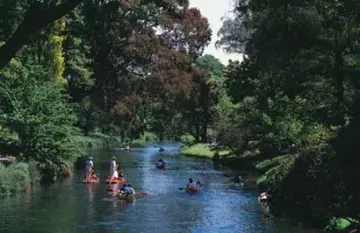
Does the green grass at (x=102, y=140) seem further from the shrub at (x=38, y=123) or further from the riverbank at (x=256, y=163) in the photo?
the shrub at (x=38, y=123)

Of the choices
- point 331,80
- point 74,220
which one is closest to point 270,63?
point 331,80

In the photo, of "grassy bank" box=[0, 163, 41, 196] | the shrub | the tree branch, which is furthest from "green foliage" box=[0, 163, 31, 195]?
the tree branch

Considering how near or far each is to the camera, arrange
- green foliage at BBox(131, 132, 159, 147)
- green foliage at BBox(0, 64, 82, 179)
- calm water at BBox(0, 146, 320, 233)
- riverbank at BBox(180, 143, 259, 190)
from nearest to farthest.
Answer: calm water at BBox(0, 146, 320, 233), green foliage at BBox(0, 64, 82, 179), riverbank at BBox(180, 143, 259, 190), green foliage at BBox(131, 132, 159, 147)

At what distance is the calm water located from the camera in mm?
24938

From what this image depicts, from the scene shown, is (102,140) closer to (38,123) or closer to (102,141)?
(102,141)

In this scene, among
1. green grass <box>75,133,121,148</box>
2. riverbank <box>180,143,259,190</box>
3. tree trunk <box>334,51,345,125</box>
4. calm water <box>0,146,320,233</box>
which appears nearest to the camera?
calm water <box>0,146,320,233</box>

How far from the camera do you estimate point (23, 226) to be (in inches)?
968

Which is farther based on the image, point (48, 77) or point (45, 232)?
point (48, 77)

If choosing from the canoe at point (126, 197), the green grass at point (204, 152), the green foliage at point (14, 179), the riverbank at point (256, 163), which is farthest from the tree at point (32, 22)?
the green grass at point (204, 152)

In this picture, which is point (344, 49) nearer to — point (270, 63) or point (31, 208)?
point (270, 63)

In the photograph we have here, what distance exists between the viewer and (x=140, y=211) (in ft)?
97.1

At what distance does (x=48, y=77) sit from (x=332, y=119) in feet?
82.4

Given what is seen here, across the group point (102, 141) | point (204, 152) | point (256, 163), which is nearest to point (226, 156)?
point (256, 163)

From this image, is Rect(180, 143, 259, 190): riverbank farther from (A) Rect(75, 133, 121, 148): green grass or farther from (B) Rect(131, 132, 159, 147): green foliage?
(B) Rect(131, 132, 159, 147): green foliage
